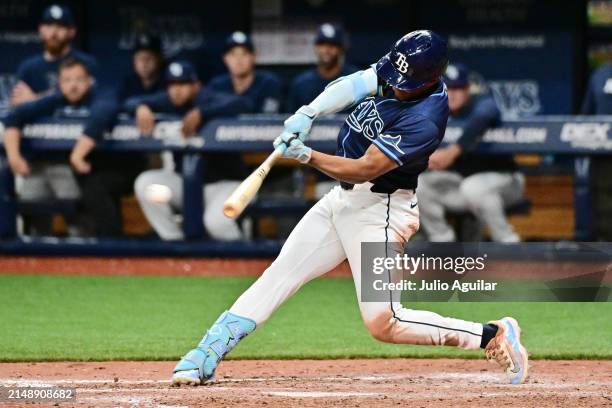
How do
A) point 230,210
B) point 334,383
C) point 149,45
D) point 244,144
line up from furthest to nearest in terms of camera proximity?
point 149,45 → point 244,144 → point 334,383 → point 230,210

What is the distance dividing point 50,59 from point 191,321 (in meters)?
3.00

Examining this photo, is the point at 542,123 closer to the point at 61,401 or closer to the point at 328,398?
the point at 328,398

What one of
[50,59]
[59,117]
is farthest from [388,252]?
[50,59]

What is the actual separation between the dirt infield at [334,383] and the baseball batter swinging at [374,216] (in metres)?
0.18

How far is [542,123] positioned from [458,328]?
3.72 m

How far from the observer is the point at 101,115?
9.19m

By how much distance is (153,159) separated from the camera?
366 inches

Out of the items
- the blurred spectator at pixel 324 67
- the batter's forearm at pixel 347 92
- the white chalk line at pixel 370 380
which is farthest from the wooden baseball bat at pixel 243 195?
the blurred spectator at pixel 324 67

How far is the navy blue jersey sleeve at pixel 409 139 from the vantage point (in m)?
5.13

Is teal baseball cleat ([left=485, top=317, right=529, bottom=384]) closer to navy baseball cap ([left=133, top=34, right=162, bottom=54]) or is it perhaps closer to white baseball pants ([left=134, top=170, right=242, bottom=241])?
white baseball pants ([left=134, top=170, right=242, bottom=241])

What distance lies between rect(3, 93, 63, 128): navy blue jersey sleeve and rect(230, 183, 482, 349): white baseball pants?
172 inches

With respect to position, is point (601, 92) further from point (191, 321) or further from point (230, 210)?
point (230, 210)

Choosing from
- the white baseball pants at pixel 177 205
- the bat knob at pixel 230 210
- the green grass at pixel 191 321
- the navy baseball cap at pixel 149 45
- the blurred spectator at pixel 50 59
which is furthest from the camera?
the navy baseball cap at pixel 149 45

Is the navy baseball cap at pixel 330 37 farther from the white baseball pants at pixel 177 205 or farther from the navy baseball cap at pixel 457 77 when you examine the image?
the white baseball pants at pixel 177 205
